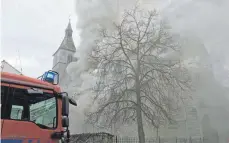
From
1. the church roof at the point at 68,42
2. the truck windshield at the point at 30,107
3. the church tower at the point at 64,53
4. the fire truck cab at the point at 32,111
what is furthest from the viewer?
the church roof at the point at 68,42

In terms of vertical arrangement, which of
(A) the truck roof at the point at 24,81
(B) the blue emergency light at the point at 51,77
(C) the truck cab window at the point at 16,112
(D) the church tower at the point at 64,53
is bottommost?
(C) the truck cab window at the point at 16,112

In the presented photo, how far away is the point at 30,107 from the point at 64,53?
183ft

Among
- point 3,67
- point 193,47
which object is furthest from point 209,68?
point 3,67

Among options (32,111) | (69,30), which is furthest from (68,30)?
(32,111)

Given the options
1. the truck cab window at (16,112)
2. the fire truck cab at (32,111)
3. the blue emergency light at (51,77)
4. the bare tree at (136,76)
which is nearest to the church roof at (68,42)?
the bare tree at (136,76)

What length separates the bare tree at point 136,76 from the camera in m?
13.3

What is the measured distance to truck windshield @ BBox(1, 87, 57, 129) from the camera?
144 inches

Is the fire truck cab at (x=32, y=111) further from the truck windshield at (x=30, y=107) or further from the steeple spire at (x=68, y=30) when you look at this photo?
the steeple spire at (x=68, y=30)

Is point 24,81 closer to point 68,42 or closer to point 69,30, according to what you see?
point 68,42

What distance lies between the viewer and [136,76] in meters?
13.8

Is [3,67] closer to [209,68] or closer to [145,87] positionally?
Result: [145,87]

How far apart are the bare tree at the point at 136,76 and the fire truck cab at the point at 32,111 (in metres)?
8.83

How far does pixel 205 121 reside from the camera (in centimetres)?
2864

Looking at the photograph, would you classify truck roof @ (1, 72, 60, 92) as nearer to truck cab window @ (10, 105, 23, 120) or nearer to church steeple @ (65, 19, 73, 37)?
truck cab window @ (10, 105, 23, 120)
